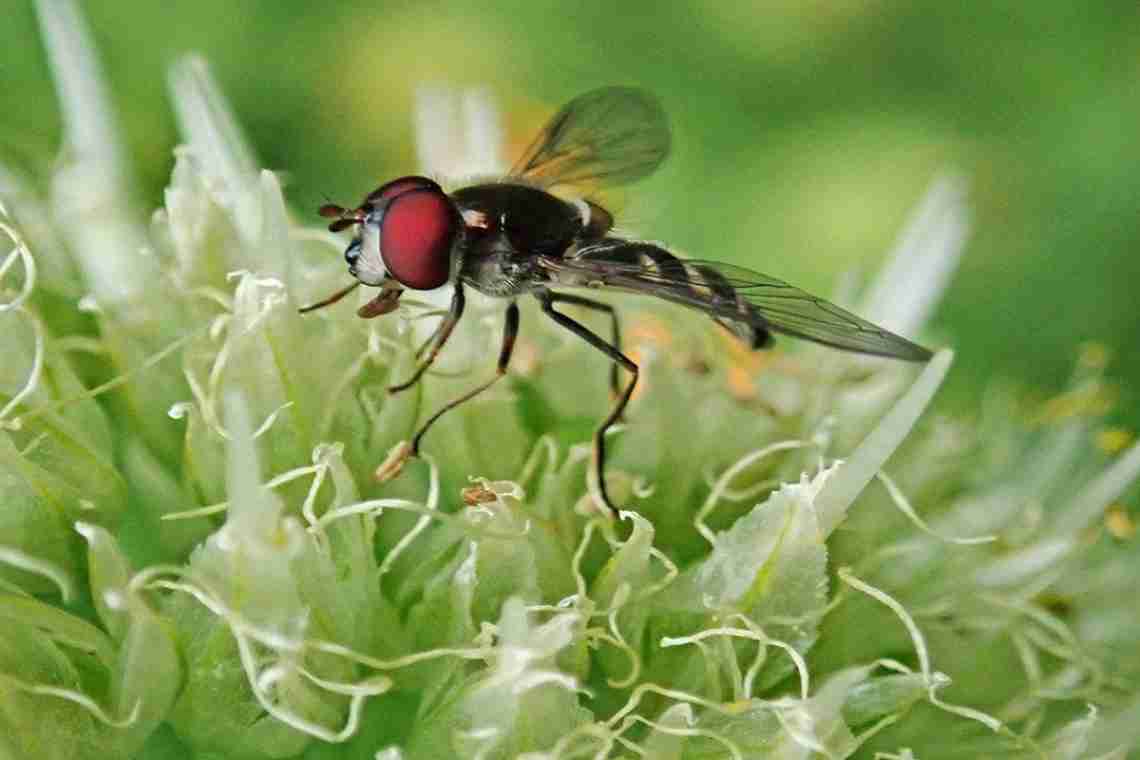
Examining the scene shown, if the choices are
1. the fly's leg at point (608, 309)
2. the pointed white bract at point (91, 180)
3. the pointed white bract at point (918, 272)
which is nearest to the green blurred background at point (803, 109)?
the pointed white bract at point (918, 272)

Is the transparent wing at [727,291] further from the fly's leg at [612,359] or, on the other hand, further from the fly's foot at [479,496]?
the fly's foot at [479,496]

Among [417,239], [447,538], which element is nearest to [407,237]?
[417,239]

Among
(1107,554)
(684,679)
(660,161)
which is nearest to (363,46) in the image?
(660,161)

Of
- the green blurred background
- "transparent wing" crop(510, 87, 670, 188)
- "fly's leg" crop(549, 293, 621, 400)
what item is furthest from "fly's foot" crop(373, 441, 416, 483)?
the green blurred background

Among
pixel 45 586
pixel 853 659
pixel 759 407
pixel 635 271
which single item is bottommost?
pixel 45 586

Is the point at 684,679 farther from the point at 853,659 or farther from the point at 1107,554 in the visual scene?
the point at 1107,554

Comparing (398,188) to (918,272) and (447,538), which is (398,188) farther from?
(918,272)

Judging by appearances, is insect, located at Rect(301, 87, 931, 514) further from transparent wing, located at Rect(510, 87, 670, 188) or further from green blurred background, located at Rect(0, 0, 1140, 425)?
green blurred background, located at Rect(0, 0, 1140, 425)
